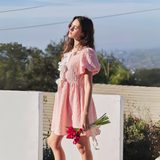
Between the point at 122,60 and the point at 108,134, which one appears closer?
the point at 108,134

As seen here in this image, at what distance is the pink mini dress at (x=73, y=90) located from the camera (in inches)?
64.7

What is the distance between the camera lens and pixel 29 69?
8695mm

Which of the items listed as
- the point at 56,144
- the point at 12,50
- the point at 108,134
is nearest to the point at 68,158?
the point at 108,134

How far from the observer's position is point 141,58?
624 centimetres

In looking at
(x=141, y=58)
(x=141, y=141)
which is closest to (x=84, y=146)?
(x=141, y=141)

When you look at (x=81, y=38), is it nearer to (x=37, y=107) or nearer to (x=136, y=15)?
(x=37, y=107)

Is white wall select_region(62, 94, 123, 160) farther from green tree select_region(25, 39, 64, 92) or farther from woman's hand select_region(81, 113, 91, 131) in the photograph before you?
green tree select_region(25, 39, 64, 92)

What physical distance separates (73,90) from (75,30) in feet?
1.32

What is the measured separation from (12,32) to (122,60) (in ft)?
12.2

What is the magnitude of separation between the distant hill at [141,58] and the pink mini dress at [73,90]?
13.9 ft

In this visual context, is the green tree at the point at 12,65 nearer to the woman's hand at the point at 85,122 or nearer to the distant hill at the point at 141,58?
the distant hill at the point at 141,58

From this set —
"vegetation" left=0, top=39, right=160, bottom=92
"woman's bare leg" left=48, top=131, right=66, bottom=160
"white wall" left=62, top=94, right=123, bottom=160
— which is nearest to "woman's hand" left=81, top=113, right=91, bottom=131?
"woman's bare leg" left=48, top=131, right=66, bottom=160

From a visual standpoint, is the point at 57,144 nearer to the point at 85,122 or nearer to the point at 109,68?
the point at 85,122

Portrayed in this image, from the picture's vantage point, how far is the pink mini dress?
1.64 meters
